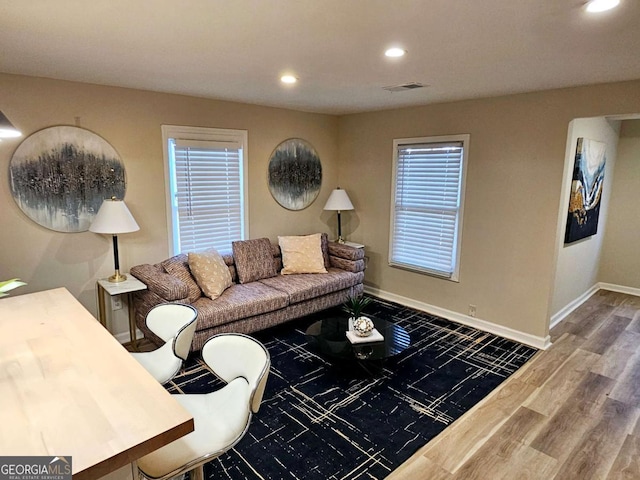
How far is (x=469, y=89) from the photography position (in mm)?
3486

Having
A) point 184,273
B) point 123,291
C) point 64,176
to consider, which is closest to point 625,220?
point 184,273

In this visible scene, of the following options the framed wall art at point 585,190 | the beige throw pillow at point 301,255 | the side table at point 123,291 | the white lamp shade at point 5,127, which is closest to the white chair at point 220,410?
the white lamp shade at point 5,127

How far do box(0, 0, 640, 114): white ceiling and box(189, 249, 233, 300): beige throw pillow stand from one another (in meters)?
1.64

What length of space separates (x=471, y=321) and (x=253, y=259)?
2586mm

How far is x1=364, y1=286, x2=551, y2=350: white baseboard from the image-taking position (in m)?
3.79

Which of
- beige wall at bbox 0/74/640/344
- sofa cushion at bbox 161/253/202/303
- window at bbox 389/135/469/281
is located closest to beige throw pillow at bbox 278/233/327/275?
beige wall at bbox 0/74/640/344

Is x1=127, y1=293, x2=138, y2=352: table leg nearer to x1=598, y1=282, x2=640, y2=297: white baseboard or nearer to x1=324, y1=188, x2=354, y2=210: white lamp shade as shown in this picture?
x1=324, y1=188, x2=354, y2=210: white lamp shade

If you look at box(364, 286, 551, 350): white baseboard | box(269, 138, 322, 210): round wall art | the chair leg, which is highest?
box(269, 138, 322, 210): round wall art

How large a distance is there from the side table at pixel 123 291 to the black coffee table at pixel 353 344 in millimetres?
1622

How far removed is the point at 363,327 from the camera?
3.20 metres

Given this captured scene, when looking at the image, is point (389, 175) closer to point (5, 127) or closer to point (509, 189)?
point (509, 189)

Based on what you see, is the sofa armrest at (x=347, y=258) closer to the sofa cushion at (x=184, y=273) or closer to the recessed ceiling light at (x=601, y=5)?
the sofa cushion at (x=184, y=273)

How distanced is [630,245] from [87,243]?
22.1ft

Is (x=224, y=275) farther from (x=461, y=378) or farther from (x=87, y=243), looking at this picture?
(x=461, y=378)
